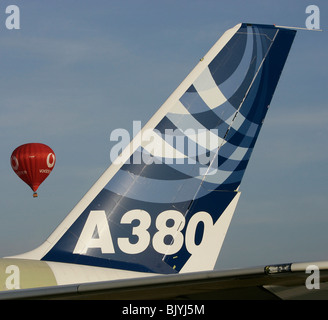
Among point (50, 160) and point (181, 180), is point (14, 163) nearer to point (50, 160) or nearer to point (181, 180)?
point (50, 160)

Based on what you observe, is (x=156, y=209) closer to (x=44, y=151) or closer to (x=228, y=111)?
(x=228, y=111)

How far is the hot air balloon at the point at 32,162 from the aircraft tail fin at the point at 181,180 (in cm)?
3059

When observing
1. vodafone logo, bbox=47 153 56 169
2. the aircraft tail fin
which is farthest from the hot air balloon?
the aircraft tail fin

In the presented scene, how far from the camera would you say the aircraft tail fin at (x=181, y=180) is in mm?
15234

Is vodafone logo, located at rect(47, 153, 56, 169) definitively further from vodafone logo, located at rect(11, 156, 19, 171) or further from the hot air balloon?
vodafone logo, located at rect(11, 156, 19, 171)

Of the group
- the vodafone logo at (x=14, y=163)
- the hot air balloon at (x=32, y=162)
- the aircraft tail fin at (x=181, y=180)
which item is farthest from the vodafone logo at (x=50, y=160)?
the aircraft tail fin at (x=181, y=180)

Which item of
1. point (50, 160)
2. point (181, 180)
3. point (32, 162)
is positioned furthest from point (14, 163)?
point (181, 180)

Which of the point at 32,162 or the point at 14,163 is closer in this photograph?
the point at 32,162

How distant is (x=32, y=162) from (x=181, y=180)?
32169mm

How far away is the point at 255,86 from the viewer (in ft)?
59.6

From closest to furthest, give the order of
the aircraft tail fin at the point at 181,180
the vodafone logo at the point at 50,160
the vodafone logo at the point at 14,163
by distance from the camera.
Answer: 1. the aircraft tail fin at the point at 181,180
2. the vodafone logo at the point at 14,163
3. the vodafone logo at the point at 50,160

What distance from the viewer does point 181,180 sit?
53.3 ft

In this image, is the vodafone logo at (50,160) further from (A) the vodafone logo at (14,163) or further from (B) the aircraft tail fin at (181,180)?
(B) the aircraft tail fin at (181,180)
